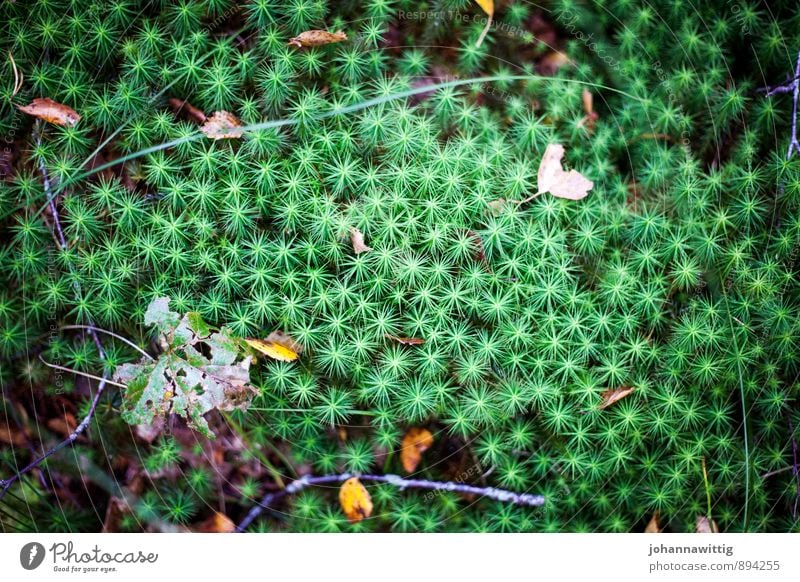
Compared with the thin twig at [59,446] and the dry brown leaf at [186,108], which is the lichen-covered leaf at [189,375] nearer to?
the thin twig at [59,446]

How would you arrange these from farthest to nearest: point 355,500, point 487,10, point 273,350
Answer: point 487,10 → point 355,500 → point 273,350

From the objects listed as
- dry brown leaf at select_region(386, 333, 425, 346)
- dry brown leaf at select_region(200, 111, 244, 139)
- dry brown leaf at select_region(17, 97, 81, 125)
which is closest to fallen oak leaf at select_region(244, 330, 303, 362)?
dry brown leaf at select_region(386, 333, 425, 346)

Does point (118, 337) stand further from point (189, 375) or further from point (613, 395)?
point (613, 395)

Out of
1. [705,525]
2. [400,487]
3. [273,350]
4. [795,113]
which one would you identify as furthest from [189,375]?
[795,113]

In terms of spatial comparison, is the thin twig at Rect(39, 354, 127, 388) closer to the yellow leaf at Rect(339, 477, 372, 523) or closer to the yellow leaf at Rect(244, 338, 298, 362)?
the yellow leaf at Rect(244, 338, 298, 362)

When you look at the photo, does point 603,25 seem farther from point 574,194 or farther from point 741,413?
point 741,413

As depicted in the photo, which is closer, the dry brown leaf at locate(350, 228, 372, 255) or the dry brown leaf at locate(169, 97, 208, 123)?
the dry brown leaf at locate(350, 228, 372, 255)
